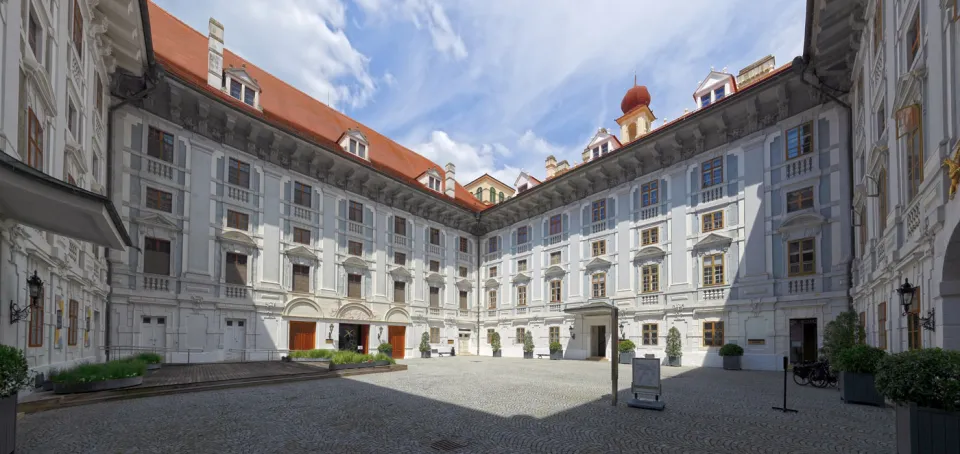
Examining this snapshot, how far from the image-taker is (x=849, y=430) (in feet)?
31.0

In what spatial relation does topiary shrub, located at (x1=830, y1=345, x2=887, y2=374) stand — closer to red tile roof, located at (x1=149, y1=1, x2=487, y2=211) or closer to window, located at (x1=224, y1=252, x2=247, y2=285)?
window, located at (x1=224, y1=252, x2=247, y2=285)

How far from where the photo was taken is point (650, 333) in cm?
2834

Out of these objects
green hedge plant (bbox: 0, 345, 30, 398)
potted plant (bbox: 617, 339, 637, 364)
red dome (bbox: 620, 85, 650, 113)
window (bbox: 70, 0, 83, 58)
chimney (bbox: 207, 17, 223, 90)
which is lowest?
potted plant (bbox: 617, 339, 637, 364)

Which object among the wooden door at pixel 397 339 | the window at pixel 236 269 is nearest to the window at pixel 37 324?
the window at pixel 236 269

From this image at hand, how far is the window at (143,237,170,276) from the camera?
2286cm

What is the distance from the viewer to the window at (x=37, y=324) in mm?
11930

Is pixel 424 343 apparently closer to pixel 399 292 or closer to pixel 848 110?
pixel 399 292

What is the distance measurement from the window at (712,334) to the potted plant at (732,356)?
147 centimetres

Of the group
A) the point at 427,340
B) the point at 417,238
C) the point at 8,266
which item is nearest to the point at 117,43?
the point at 8,266

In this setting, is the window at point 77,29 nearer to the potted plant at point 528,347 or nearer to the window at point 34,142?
the window at point 34,142

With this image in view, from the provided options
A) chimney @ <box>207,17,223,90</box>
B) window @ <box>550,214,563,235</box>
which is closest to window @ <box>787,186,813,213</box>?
window @ <box>550,214,563,235</box>

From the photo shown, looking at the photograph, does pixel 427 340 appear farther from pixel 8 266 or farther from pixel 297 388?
pixel 8 266

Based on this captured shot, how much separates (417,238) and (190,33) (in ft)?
67.6

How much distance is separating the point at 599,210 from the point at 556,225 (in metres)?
4.10
